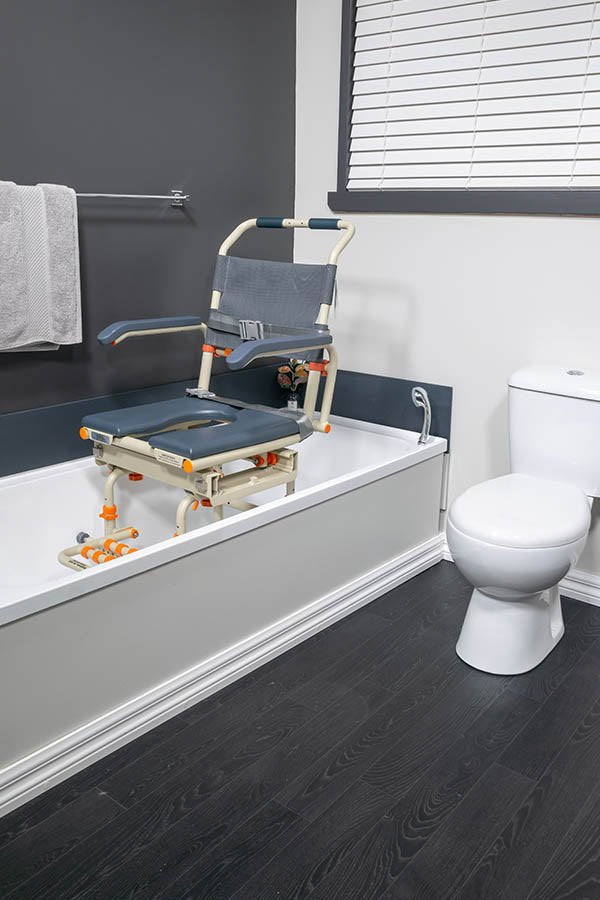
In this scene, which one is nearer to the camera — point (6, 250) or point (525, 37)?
point (6, 250)

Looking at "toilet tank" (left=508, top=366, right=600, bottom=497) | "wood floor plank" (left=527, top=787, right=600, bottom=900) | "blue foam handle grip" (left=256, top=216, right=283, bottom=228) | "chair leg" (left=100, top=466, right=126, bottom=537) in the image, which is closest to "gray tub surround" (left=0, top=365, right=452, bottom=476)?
"chair leg" (left=100, top=466, right=126, bottom=537)

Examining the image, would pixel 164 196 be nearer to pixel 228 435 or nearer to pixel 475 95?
pixel 228 435

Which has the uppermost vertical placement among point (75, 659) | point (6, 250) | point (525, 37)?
point (525, 37)


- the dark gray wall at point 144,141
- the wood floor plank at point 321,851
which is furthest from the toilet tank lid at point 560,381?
the wood floor plank at point 321,851

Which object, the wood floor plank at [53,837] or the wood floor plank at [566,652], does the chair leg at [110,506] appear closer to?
the wood floor plank at [53,837]

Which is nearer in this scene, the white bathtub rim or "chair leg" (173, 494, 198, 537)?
the white bathtub rim

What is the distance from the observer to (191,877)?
148 centimetres

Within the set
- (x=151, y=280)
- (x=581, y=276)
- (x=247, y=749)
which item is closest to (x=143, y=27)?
(x=151, y=280)

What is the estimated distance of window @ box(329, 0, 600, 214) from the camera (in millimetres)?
2385

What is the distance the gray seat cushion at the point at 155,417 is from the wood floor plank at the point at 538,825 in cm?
121

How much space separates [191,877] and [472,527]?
3.45 feet

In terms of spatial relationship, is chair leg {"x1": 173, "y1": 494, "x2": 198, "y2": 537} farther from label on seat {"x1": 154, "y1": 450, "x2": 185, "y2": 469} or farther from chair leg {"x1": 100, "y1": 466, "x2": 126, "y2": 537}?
chair leg {"x1": 100, "y1": 466, "x2": 126, "y2": 537}

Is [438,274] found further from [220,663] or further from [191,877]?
[191,877]

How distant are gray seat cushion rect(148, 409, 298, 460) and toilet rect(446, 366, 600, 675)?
0.56 metres
